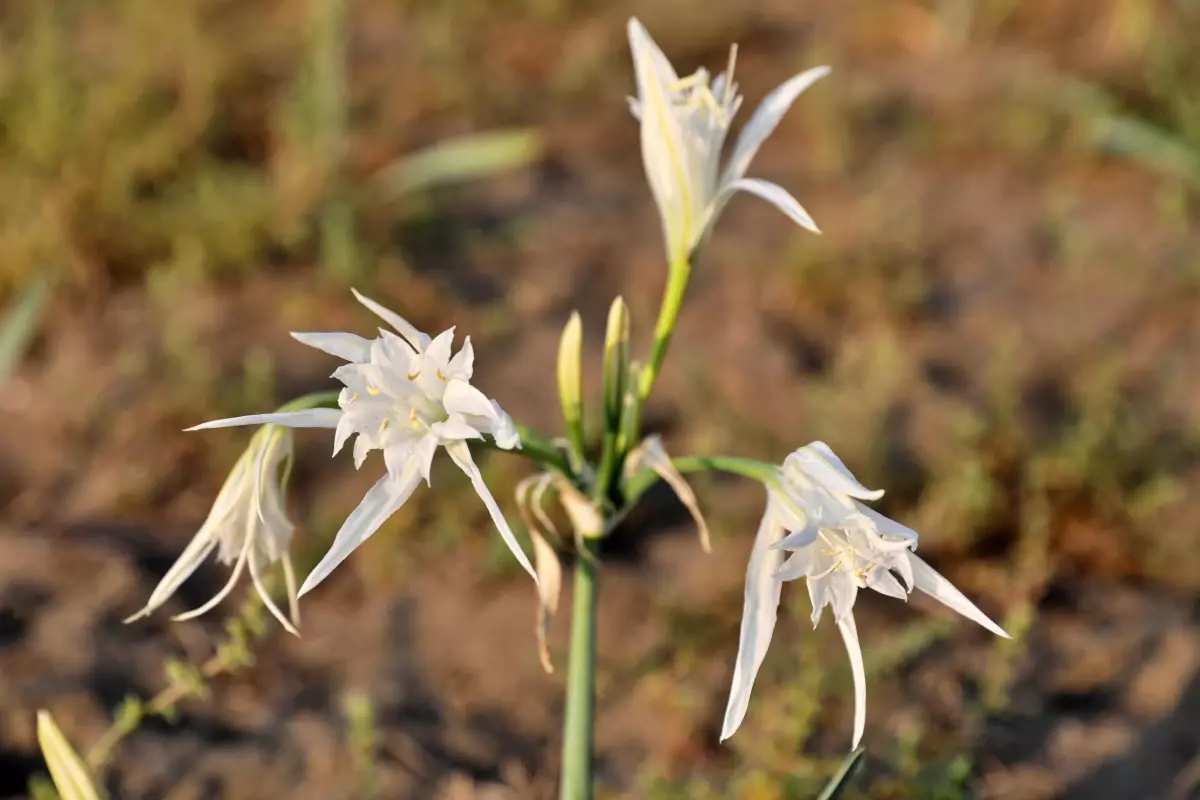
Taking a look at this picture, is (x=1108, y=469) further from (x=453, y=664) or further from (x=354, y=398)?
(x=354, y=398)

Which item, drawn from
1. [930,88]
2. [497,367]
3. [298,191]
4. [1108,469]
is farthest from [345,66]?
[1108,469]

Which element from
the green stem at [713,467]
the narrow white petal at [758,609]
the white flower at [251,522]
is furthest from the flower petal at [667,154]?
the white flower at [251,522]

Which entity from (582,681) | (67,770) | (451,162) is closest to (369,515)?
(582,681)

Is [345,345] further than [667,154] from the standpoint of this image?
No

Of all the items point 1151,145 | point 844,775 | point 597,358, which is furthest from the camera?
point 1151,145

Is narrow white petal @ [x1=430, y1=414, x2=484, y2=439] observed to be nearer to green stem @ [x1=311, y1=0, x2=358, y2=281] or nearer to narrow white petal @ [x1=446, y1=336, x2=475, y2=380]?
narrow white petal @ [x1=446, y1=336, x2=475, y2=380]

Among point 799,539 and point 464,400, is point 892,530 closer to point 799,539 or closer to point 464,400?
point 799,539
